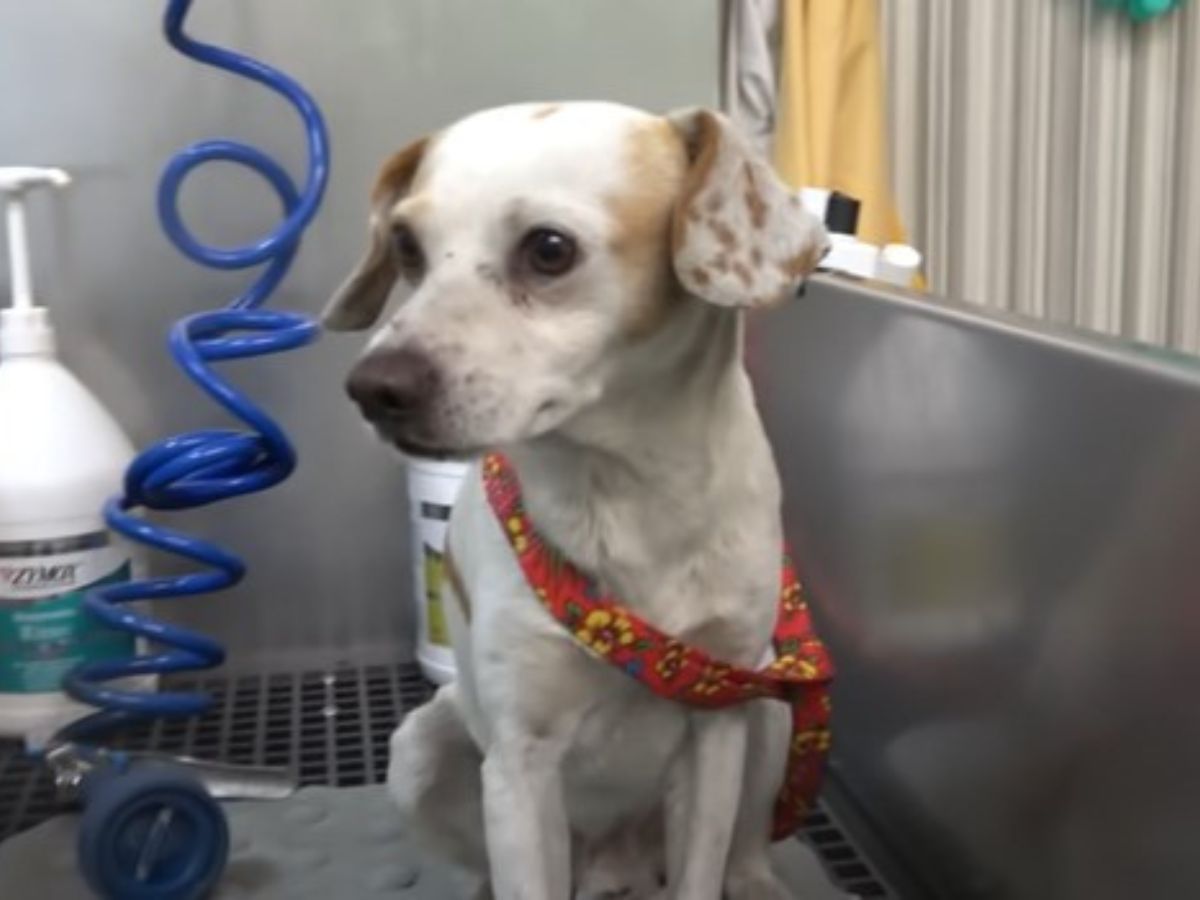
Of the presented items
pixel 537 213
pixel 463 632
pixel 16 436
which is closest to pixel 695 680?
pixel 463 632

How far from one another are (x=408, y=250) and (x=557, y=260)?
0.33 feet

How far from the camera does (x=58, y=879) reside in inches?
39.2

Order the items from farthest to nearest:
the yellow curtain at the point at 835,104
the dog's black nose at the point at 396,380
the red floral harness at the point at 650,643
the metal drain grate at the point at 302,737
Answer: the yellow curtain at the point at 835,104 < the metal drain grate at the point at 302,737 < the red floral harness at the point at 650,643 < the dog's black nose at the point at 396,380

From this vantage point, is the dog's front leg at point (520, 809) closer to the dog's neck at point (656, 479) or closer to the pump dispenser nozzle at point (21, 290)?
the dog's neck at point (656, 479)

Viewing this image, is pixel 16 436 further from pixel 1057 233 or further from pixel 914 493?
pixel 1057 233

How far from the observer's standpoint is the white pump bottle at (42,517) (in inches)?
44.8

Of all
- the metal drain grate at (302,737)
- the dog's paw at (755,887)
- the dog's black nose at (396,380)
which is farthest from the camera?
the metal drain grate at (302,737)

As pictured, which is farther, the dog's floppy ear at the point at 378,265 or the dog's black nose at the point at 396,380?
the dog's floppy ear at the point at 378,265

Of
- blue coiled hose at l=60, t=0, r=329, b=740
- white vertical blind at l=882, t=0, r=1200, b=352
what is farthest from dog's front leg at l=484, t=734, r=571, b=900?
white vertical blind at l=882, t=0, r=1200, b=352

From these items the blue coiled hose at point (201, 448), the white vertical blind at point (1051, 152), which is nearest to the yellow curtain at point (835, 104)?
the white vertical blind at point (1051, 152)

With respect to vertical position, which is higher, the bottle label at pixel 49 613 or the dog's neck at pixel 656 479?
the dog's neck at pixel 656 479

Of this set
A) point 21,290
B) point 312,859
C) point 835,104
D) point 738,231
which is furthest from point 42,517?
point 835,104

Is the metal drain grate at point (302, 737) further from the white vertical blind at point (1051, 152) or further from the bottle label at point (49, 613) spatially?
the white vertical blind at point (1051, 152)

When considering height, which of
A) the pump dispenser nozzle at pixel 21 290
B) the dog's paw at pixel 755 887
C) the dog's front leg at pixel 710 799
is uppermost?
the pump dispenser nozzle at pixel 21 290
